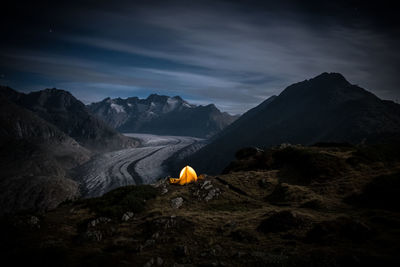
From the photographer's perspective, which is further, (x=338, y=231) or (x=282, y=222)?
(x=282, y=222)

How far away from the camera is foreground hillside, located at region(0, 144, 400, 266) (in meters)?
12.0

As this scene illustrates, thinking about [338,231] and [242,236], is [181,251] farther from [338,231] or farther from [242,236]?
[338,231]

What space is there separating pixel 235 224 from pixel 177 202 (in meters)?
8.16

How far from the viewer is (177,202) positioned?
23.6 metres

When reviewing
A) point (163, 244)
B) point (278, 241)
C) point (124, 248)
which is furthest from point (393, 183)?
point (124, 248)

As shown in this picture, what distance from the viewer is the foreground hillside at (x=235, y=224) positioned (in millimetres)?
12047

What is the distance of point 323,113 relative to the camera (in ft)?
594

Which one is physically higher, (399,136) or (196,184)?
(399,136)

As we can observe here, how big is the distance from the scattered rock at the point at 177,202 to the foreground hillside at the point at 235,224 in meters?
0.11

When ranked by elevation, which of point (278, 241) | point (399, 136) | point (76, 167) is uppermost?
point (399, 136)

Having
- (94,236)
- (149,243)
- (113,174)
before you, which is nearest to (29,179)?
(113,174)

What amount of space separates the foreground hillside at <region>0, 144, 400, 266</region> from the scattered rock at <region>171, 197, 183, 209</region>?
11cm

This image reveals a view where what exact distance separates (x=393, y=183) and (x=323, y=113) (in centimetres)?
17904

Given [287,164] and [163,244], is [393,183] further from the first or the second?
[163,244]
